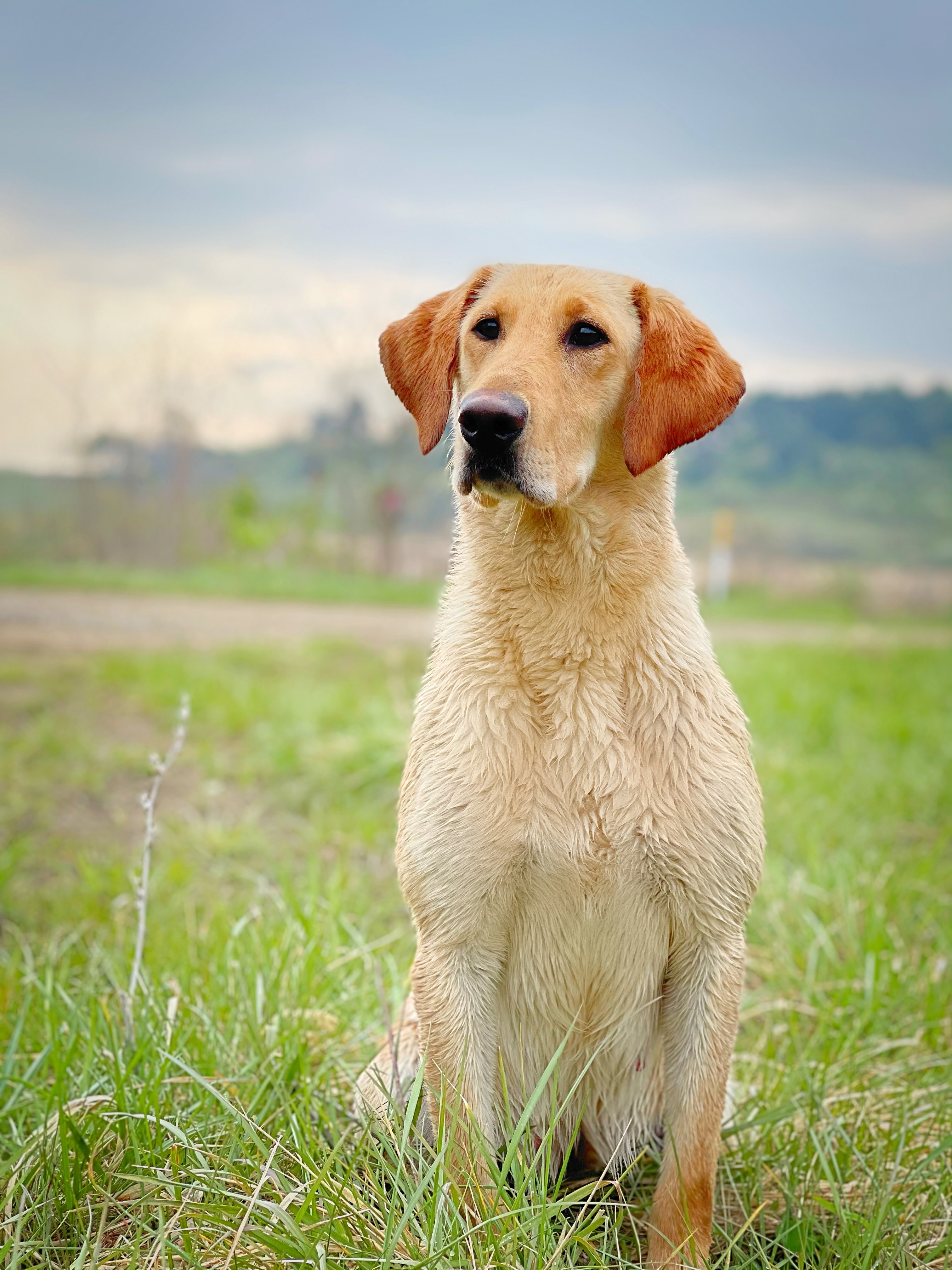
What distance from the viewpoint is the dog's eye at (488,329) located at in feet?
7.07

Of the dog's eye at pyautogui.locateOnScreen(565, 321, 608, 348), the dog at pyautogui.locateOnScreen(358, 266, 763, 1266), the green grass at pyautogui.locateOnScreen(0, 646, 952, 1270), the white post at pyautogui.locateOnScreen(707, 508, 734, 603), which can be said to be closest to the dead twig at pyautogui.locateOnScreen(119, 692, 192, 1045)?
the green grass at pyautogui.locateOnScreen(0, 646, 952, 1270)

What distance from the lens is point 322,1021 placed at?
2812mm

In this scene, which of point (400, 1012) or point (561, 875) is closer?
point (561, 875)

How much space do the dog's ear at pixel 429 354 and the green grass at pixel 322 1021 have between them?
1399mm

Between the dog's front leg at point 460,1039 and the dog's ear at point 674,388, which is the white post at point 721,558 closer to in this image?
the dog's ear at point 674,388

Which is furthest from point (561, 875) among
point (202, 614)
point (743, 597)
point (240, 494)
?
point (743, 597)

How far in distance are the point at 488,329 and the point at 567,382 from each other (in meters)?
0.24

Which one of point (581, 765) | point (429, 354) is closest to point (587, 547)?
point (581, 765)

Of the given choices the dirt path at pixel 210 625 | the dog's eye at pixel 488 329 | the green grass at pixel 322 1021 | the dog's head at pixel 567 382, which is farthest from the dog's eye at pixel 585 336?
the dirt path at pixel 210 625

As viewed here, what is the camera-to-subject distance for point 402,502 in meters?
12.1

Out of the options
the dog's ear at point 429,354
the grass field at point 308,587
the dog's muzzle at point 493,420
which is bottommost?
the grass field at point 308,587

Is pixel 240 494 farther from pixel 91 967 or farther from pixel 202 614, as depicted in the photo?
pixel 91 967

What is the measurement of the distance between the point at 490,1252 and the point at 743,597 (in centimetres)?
1275

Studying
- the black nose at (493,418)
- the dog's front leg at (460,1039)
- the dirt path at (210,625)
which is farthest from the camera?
the dirt path at (210,625)
